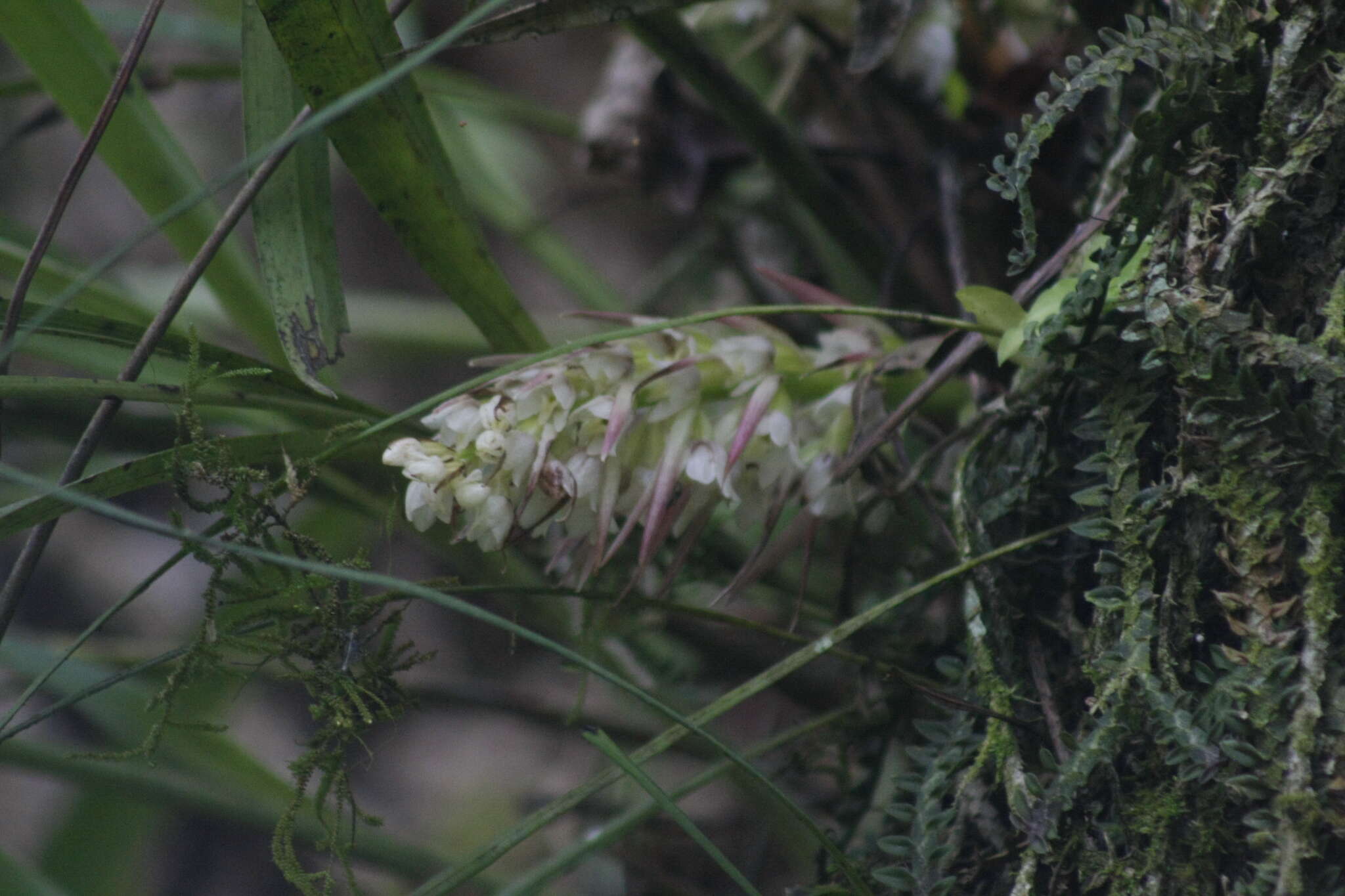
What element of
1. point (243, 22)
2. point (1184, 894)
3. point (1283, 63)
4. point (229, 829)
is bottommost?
point (1184, 894)

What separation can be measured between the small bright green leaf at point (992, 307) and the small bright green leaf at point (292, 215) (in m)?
0.27

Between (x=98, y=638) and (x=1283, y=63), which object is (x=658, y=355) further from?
(x=98, y=638)

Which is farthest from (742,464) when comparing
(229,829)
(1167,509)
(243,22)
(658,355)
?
(229,829)

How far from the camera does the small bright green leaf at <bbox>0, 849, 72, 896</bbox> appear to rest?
50cm

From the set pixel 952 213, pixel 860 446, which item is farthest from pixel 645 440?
pixel 952 213

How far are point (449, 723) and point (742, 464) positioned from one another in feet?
4.11

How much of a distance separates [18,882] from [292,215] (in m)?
0.39

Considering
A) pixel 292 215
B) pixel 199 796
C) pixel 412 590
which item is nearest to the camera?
pixel 412 590

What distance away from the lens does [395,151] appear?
41cm

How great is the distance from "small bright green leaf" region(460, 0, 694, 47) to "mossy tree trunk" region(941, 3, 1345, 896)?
8.3 inches

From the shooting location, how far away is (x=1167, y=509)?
1.10ft

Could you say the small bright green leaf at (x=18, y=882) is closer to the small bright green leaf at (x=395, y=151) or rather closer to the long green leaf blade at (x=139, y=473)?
the long green leaf blade at (x=139, y=473)

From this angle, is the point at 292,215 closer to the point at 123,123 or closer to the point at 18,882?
the point at 123,123

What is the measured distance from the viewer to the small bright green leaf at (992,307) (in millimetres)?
385
